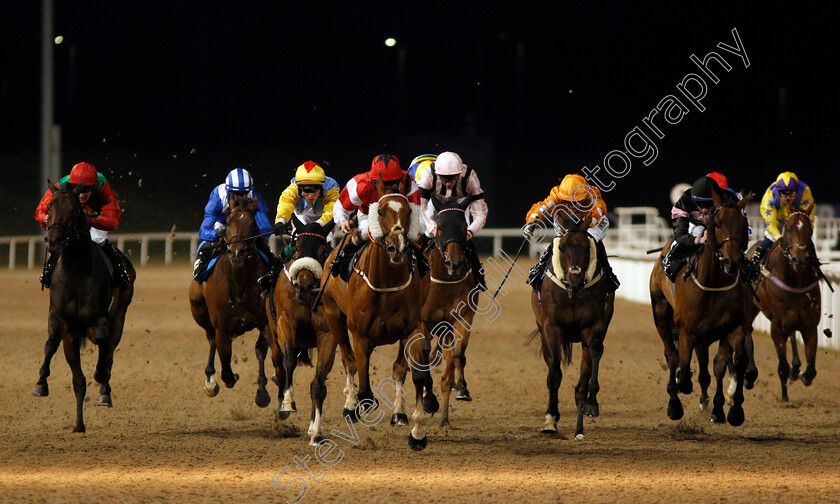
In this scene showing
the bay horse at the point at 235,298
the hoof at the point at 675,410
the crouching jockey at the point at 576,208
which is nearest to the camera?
the crouching jockey at the point at 576,208

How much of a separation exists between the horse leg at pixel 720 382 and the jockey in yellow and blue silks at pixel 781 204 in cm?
152

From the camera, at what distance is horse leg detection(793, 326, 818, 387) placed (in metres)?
9.62

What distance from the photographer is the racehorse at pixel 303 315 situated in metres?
7.32

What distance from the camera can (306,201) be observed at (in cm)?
854

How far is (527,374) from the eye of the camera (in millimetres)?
11320

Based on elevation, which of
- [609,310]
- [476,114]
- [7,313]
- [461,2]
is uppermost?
[461,2]

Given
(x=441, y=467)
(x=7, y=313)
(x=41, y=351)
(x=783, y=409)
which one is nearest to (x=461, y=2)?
(x=7, y=313)

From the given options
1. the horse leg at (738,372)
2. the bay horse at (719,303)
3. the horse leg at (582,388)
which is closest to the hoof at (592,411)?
the bay horse at (719,303)

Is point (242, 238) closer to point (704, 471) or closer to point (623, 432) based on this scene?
point (623, 432)

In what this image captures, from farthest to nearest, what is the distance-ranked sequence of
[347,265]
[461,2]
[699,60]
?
[461,2] < [699,60] < [347,265]

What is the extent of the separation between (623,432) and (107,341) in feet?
13.3

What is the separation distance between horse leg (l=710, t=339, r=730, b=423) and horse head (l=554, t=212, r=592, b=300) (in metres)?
1.50

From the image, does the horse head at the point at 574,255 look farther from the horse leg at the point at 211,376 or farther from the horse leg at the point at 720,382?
the horse leg at the point at 211,376

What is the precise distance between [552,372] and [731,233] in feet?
5.46
